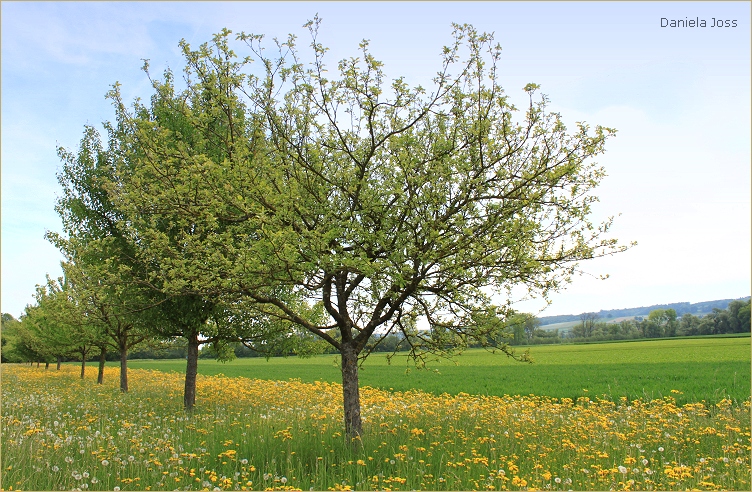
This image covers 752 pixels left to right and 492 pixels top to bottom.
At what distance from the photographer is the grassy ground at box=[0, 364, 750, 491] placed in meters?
5.66

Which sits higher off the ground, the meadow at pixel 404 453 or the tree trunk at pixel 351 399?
the tree trunk at pixel 351 399

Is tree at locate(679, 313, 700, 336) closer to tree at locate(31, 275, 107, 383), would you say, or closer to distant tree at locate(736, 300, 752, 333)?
distant tree at locate(736, 300, 752, 333)

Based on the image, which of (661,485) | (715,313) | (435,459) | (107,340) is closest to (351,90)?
(435,459)

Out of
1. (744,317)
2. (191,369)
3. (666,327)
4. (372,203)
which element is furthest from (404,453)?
(666,327)

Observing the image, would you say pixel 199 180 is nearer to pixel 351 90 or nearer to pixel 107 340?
pixel 351 90

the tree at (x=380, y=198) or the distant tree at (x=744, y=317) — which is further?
the distant tree at (x=744, y=317)

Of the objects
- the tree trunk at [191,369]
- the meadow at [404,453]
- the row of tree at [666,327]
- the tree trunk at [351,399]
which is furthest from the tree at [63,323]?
the row of tree at [666,327]

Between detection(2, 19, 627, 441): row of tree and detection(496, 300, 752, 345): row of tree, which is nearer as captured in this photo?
detection(2, 19, 627, 441): row of tree

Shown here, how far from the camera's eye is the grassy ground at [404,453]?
223 inches

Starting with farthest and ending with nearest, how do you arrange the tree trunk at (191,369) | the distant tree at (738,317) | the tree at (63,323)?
the distant tree at (738,317)
the tree at (63,323)
the tree trunk at (191,369)

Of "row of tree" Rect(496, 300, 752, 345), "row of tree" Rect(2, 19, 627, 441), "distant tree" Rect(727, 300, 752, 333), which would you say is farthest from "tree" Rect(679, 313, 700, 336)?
"row of tree" Rect(2, 19, 627, 441)

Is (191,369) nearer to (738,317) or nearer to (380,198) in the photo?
(380,198)

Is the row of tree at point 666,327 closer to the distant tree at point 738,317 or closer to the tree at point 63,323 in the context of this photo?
the distant tree at point 738,317

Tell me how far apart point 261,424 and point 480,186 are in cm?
747
